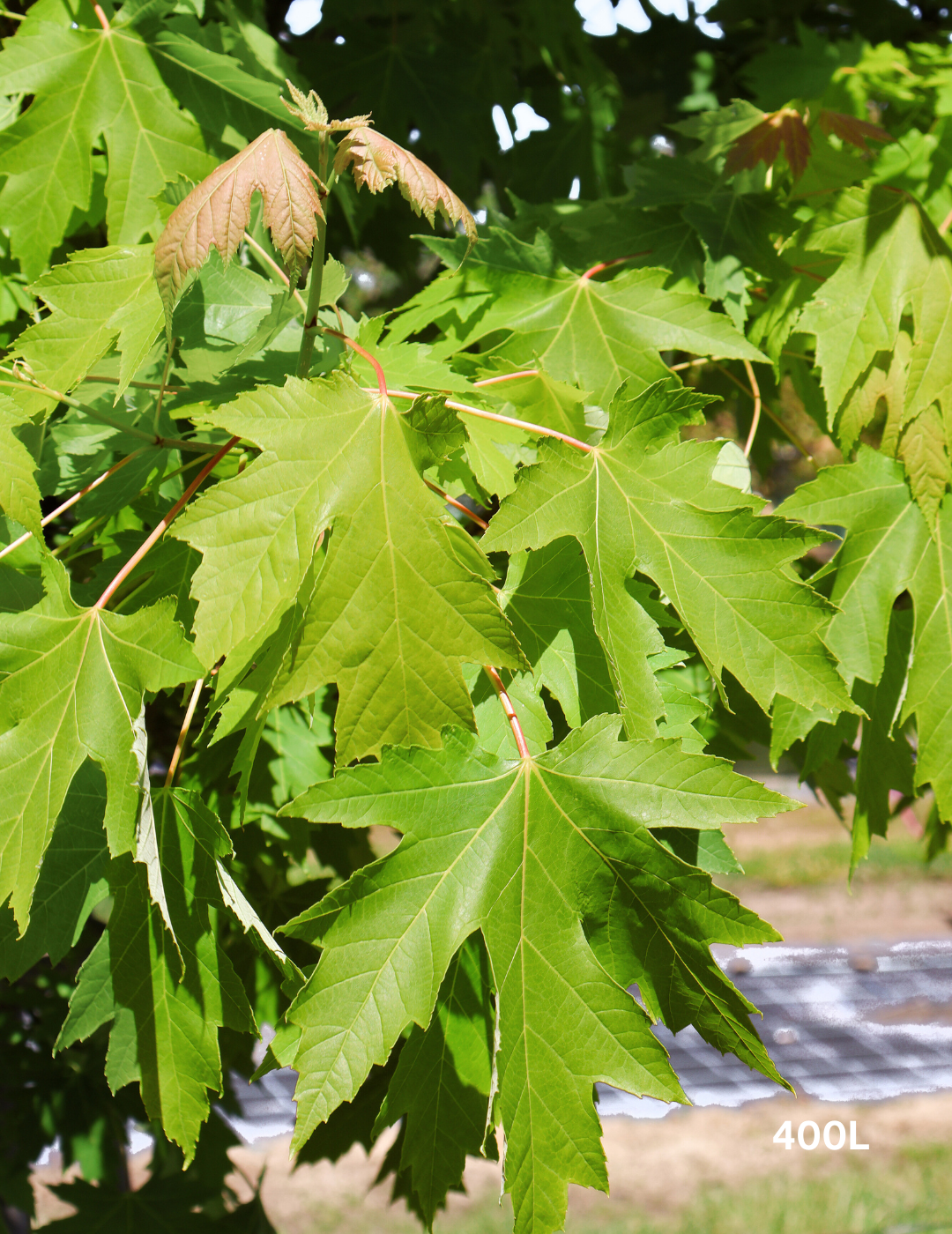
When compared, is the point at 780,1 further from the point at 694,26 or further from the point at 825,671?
the point at 825,671

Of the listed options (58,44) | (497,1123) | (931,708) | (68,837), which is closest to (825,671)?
(931,708)

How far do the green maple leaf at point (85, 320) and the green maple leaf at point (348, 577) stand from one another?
0.26 m

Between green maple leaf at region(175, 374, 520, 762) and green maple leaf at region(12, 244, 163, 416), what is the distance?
259 millimetres

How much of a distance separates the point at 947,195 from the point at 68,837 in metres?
1.87

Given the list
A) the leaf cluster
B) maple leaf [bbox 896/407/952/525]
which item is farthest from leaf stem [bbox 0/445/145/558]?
maple leaf [bbox 896/407/952/525]

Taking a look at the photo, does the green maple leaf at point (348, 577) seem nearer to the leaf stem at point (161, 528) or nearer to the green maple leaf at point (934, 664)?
the leaf stem at point (161, 528)

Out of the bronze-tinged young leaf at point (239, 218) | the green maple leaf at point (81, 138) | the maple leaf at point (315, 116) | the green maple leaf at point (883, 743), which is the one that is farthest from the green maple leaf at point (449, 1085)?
the green maple leaf at point (81, 138)

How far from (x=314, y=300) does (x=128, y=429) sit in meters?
0.35

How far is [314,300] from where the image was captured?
3.57 ft

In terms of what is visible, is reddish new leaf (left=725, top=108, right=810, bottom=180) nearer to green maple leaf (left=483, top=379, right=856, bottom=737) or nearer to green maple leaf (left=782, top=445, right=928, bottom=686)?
green maple leaf (left=782, top=445, right=928, bottom=686)

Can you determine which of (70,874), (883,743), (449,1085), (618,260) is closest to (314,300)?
(618,260)

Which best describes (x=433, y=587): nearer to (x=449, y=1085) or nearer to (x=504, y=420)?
(x=504, y=420)

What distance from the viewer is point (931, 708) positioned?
144cm

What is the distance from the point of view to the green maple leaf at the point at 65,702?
3.39ft
